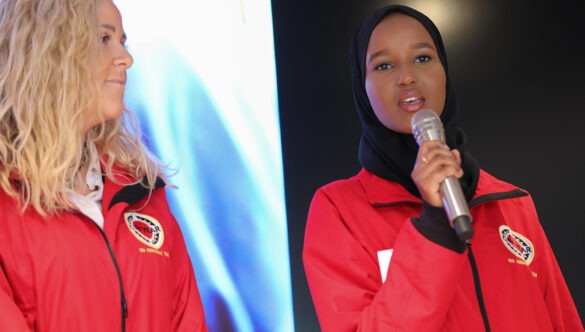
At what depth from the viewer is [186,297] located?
5.27 ft

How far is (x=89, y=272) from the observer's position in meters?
1.38

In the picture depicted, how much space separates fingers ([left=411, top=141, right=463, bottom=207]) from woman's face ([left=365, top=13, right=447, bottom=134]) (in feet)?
1.28

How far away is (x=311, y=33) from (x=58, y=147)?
1.39 meters

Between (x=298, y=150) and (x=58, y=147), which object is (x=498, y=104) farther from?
(x=58, y=147)

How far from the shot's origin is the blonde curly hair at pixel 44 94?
1.41 meters

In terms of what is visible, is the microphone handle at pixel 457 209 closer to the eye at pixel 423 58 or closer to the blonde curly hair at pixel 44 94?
the eye at pixel 423 58

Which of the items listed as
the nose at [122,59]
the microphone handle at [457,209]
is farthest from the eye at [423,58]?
the nose at [122,59]

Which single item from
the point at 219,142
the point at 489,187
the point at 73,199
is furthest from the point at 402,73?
the point at 219,142

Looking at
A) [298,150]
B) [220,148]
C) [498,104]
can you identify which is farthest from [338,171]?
[498,104]

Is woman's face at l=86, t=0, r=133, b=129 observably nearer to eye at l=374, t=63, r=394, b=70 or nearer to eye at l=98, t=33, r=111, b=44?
eye at l=98, t=33, r=111, b=44

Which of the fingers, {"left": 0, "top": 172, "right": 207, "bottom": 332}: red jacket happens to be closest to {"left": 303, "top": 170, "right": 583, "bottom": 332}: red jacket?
the fingers

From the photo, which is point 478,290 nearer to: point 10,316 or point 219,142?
point 10,316

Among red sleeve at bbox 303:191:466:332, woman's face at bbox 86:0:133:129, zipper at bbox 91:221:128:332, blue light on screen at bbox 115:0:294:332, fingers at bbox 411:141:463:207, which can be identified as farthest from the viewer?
blue light on screen at bbox 115:0:294:332

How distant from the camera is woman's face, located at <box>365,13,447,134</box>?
5.25 feet
